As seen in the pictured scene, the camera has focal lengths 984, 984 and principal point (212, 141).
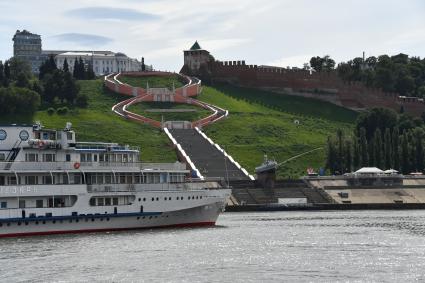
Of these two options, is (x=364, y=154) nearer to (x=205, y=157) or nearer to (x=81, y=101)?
(x=205, y=157)

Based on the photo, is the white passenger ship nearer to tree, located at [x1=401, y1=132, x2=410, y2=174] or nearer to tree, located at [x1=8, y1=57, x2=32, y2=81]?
tree, located at [x1=401, y1=132, x2=410, y2=174]

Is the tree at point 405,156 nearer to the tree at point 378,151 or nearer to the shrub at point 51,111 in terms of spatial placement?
the tree at point 378,151

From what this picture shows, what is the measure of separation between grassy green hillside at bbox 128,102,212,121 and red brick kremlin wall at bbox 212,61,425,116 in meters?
28.7

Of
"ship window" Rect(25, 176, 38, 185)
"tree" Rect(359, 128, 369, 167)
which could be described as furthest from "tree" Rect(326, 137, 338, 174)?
"ship window" Rect(25, 176, 38, 185)

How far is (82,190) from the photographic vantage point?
72.8 m

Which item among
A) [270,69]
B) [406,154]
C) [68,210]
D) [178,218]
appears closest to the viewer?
[68,210]

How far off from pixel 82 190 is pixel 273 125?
83.6m

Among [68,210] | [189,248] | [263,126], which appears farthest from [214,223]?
[263,126]

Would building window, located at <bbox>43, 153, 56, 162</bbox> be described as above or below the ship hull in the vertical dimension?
above

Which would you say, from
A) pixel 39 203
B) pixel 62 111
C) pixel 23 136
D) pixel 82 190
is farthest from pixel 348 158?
pixel 39 203

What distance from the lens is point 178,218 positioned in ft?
252

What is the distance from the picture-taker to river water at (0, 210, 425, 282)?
49562 millimetres

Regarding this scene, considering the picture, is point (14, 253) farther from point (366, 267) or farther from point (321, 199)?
point (321, 199)

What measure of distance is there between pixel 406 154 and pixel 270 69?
216 ft
